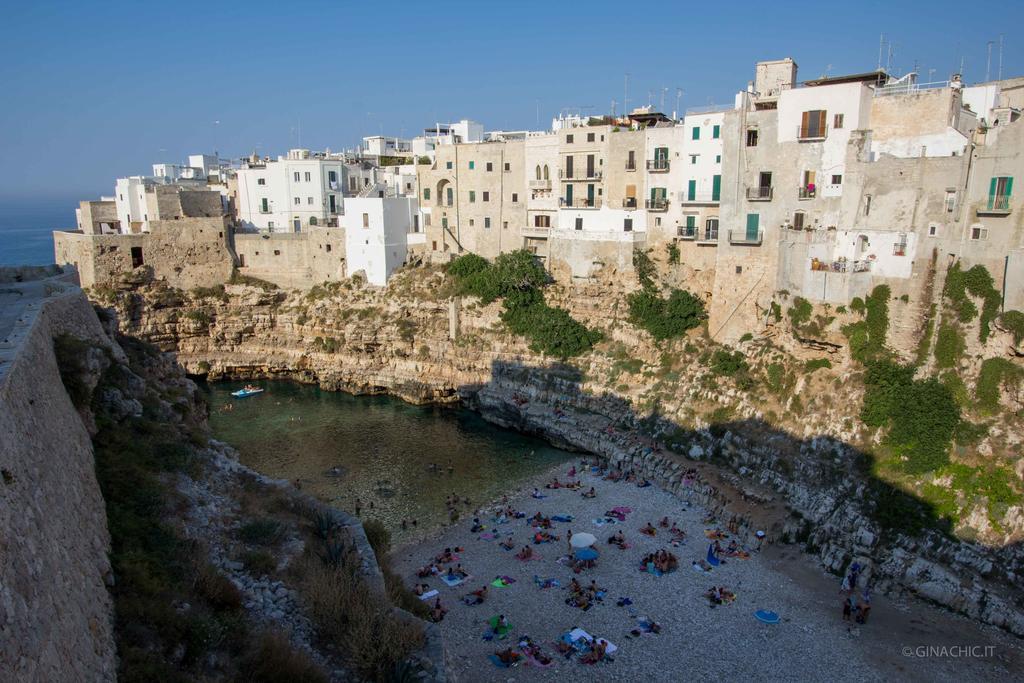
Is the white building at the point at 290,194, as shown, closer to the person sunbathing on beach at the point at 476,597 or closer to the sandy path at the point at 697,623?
the sandy path at the point at 697,623

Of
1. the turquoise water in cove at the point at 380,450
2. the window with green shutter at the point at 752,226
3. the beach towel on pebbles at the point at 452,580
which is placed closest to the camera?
the beach towel on pebbles at the point at 452,580

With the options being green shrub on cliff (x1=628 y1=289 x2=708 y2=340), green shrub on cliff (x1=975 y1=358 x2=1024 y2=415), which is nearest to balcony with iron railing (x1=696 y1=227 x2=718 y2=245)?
green shrub on cliff (x1=628 y1=289 x2=708 y2=340)

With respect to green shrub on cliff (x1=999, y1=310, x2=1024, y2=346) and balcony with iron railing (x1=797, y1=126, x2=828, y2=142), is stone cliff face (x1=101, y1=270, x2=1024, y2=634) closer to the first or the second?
green shrub on cliff (x1=999, y1=310, x2=1024, y2=346)

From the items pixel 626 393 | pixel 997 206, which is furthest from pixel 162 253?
pixel 997 206

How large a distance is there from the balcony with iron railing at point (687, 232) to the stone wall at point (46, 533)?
24.2 m

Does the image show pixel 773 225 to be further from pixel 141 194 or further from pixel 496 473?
pixel 141 194

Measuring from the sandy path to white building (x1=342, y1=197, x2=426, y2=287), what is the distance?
69.5 feet

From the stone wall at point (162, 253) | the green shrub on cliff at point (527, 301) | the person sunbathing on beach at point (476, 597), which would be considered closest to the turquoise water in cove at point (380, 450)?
the person sunbathing on beach at point (476, 597)

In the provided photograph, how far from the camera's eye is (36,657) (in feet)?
21.9

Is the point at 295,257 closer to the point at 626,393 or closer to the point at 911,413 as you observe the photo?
the point at 626,393

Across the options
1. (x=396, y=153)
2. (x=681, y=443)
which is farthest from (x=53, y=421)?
(x=396, y=153)

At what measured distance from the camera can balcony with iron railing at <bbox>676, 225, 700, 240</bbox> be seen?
30328 mm

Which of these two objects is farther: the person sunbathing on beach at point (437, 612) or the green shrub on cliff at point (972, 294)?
the green shrub on cliff at point (972, 294)

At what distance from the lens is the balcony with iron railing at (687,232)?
3033 cm
